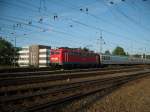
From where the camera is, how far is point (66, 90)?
12.3 m

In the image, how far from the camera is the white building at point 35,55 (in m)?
90.8

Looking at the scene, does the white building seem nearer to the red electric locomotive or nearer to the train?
the train

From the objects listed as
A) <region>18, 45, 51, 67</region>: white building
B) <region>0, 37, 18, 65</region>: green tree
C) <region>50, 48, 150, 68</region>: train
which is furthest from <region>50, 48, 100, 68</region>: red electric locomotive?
<region>18, 45, 51, 67</region>: white building

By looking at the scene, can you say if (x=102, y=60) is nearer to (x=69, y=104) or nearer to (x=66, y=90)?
(x=66, y=90)

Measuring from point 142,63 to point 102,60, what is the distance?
2760 cm

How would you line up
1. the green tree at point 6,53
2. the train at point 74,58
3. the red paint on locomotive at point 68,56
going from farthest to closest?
1. the green tree at point 6,53
2. the train at point 74,58
3. the red paint on locomotive at point 68,56

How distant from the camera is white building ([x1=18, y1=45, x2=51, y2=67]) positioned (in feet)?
298

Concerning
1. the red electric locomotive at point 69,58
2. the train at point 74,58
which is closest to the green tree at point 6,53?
the train at point 74,58

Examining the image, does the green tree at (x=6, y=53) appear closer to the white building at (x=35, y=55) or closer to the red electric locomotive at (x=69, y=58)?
the white building at (x=35, y=55)

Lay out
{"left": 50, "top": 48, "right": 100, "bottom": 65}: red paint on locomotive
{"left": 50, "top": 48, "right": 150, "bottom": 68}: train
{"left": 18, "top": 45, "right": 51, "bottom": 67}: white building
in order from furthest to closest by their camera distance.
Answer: {"left": 18, "top": 45, "right": 51, "bottom": 67}: white building < {"left": 50, "top": 48, "right": 150, "bottom": 68}: train < {"left": 50, "top": 48, "right": 100, "bottom": 65}: red paint on locomotive

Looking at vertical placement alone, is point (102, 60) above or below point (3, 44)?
below

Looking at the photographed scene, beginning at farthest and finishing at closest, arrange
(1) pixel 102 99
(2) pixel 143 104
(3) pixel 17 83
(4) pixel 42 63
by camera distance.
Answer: (4) pixel 42 63
(3) pixel 17 83
(1) pixel 102 99
(2) pixel 143 104

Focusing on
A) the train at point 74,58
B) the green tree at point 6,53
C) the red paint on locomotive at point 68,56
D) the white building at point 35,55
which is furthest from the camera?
the white building at point 35,55

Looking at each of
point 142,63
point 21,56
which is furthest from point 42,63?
point 142,63
